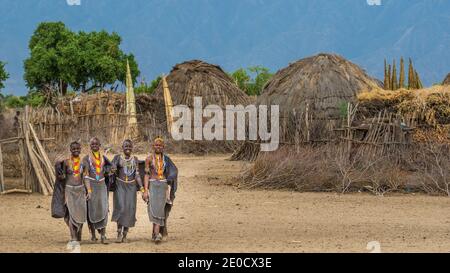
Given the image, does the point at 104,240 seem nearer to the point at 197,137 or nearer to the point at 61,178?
the point at 61,178

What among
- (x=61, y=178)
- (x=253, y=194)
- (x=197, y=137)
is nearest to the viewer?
(x=61, y=178)

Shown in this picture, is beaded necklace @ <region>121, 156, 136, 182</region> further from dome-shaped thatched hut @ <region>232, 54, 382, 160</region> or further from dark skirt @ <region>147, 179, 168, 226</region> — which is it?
dome-shaped thatched hut @ <region>232, 54, 382, 160</region>

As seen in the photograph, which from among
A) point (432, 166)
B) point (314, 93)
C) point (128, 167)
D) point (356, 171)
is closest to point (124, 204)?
point (128, 167)

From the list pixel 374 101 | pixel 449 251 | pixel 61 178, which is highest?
pixel 374 101

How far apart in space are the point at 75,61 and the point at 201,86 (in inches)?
680

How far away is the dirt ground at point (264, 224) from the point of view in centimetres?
1027

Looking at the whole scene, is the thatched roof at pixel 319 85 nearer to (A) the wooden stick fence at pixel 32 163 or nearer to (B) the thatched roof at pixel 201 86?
(A) the wooden stick fence at pixel 32 163

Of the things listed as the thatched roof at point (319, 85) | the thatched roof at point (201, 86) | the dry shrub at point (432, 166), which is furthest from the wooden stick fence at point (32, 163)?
the thatched roof at point (201, 86)

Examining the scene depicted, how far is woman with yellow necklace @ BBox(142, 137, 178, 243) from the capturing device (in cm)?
1055

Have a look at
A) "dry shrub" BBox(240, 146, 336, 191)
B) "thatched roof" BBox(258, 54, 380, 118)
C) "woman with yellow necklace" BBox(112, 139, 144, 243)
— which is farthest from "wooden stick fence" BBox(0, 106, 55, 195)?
"thatched roof" BBox(258, 54, 380, 118)

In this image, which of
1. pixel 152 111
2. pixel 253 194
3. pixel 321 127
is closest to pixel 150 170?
pixel 253 194
